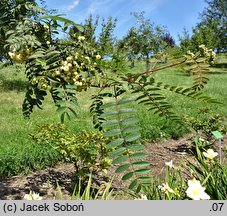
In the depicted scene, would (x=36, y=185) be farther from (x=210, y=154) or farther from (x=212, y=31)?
(x=212, y=31)

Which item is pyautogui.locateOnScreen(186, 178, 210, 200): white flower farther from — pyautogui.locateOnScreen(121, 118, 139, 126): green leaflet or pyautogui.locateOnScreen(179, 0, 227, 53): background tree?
pyautogui.locateOnScreen(179, 0, 227, 53): background tree

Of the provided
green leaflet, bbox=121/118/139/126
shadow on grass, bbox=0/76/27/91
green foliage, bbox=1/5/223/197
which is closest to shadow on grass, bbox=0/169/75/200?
green foliage, bbox=1/5/223/197

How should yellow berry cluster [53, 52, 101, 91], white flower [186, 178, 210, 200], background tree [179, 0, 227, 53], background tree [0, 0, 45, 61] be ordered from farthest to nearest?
background tree [179, 0, 227, 53] < white flower [186, 178, 210, 200] < background tree [0, 0, 45, 61] < yellow berry cluster [53, 52, 101, 91]

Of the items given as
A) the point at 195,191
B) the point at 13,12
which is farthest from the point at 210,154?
the point at 13,12

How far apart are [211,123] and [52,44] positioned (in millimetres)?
4530

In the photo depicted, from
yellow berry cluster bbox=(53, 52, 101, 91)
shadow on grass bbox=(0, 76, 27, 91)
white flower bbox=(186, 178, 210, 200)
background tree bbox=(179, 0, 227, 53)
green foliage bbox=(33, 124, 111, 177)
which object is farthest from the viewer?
background tree bbox=(179, 0, 227, 53)

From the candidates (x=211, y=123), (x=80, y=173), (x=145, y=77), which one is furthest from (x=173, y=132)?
(x=145, y=77)

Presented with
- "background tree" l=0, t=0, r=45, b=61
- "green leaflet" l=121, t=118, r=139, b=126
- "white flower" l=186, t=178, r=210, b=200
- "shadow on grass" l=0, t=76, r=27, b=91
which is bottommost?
"white flower" l=186, t=178, r=210, b=200

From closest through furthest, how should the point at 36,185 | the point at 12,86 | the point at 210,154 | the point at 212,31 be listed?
the point at 210,154 < the point at 36,185 < the point at 12,86 < the point at 212,31

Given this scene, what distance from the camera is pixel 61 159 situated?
430cm

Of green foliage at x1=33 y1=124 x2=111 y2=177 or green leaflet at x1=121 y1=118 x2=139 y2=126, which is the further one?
green foliage at x1=33 y1=124 x2=111 y2=177

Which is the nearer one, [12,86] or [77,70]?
[77,70]

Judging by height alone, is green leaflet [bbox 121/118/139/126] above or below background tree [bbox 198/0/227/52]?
below

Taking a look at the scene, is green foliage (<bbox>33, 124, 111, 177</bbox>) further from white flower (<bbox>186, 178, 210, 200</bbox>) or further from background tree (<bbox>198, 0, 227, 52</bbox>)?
background tree (<bbox>198, 0, 227, 52</bbox>)
